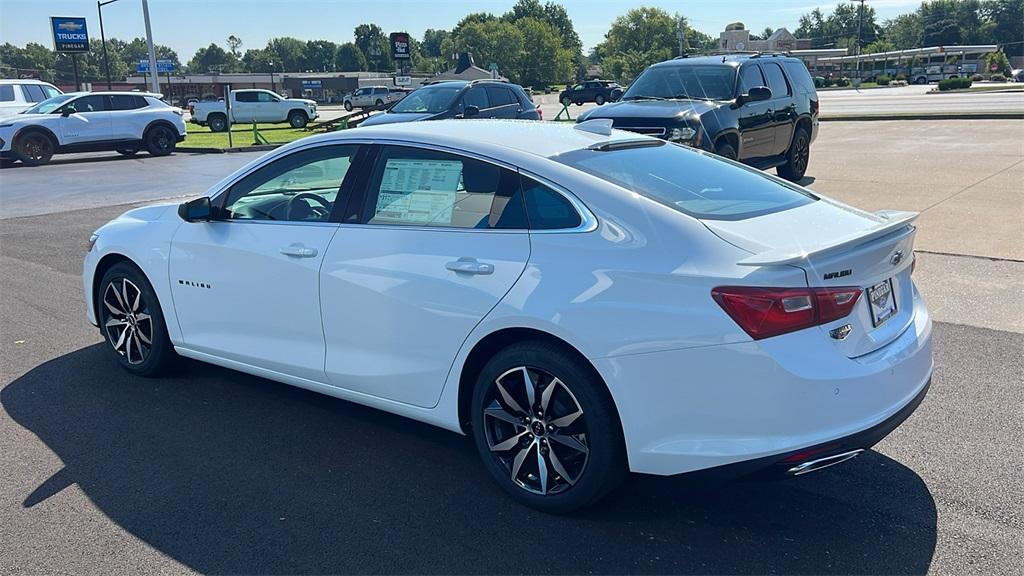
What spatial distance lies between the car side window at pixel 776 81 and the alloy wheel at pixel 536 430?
1056cm

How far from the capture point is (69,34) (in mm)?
46781

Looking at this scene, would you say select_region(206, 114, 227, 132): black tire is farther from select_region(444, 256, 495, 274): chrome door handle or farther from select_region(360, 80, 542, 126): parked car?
select_region(444, 256, 495, 274): chrome door handle

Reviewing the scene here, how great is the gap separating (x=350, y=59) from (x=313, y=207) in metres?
182

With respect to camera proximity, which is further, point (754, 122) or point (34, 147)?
point (34, 147)

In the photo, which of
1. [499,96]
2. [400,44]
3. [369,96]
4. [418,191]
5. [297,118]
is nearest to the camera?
[418,191]

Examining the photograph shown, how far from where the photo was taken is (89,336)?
6105 millimetres

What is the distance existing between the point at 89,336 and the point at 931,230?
8.28 meters

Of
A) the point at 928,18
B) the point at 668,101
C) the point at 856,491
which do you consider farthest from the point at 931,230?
the point at 928,18

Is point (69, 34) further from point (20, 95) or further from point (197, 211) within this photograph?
point (197, 211)

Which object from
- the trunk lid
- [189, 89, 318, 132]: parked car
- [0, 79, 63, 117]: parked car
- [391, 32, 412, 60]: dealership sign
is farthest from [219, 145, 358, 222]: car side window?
[391, 32, 412, 60]: dealership sign

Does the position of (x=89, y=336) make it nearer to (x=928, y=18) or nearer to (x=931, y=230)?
(x=931, y=230)

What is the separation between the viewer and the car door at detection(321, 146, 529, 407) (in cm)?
349

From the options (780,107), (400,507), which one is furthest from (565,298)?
(780,107)

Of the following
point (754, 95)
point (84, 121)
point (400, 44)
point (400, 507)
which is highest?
point (400, 44)
